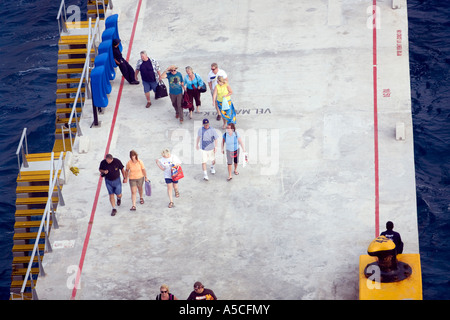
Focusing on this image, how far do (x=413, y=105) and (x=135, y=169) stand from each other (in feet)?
39.9

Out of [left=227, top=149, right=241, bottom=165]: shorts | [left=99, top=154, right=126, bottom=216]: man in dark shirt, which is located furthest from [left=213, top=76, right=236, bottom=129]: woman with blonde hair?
[left=99, top=154, right=126, bottom=216]: man in dark shirt

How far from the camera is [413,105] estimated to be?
37.7 m

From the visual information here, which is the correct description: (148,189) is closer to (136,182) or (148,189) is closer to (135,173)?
(136,182)

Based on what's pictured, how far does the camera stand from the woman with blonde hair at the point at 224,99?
3244cm

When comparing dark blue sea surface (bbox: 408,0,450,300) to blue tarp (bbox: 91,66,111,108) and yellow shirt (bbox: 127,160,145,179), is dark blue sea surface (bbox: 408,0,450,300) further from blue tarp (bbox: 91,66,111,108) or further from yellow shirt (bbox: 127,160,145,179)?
blue tarp (bbox: 91,66,111,108)

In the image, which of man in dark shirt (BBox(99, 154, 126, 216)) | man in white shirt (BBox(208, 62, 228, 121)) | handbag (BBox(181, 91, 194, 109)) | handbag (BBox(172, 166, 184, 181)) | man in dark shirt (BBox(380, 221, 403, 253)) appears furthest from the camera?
handbag (BBox(181, 91, 194, 109))

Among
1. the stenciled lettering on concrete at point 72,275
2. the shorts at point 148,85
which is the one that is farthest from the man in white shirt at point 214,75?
the stenciled lettering on concrete at point 72,275

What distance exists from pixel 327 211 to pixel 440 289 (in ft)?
12.8

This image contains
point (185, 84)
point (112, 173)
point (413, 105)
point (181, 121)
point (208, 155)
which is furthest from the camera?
point (413, 105)

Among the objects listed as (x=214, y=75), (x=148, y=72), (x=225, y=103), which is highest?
(x=148, y=72)

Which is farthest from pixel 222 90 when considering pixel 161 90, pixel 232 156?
pixel 161 90

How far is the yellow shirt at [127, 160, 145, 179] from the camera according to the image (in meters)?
29.9
